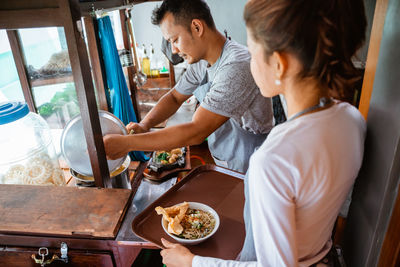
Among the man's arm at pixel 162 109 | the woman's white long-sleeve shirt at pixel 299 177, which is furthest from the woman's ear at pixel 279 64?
the man's arm at pixel 162 109

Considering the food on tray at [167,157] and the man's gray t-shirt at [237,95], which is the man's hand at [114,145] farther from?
the food on tray at [167,157]

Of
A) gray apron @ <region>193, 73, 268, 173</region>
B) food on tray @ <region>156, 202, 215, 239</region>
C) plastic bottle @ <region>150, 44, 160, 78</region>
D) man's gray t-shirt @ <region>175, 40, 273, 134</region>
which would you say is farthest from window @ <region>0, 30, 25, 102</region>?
food on tray @ <region>156, 202, 215, 239</region>

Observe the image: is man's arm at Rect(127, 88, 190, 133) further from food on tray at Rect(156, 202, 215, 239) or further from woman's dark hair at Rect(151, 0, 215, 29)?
food on tray at Rect(156, 202, 215, 239)

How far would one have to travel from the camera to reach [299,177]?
2.05 ft

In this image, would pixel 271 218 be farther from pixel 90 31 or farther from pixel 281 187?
→ pixel 90 31

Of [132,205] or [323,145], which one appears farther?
[132,205]

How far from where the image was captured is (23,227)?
103 cm

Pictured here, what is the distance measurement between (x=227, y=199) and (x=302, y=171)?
616 millimetres

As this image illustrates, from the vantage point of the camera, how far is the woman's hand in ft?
2.89

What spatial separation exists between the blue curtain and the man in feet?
0.73

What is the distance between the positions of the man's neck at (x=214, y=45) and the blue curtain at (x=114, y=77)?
1.92 ft

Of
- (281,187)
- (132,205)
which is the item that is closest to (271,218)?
(281,187)

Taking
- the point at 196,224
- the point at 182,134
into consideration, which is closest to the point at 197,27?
the point at 182,134

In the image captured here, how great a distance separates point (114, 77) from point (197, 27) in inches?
25.6
